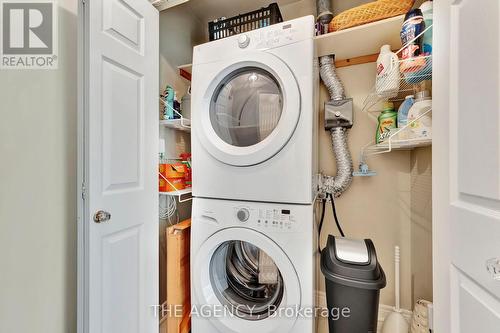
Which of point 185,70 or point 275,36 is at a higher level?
point 185,70

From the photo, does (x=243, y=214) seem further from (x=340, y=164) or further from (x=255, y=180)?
(x=340, y=164)

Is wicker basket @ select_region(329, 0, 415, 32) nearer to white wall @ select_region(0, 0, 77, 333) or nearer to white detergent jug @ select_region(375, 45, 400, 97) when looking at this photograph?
white detergent jug @ select_region(375, 45, 400, 97)

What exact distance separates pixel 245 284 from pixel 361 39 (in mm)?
1658

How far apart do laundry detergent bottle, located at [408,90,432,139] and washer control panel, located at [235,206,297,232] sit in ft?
2.25

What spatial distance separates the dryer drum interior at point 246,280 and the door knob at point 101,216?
0.60 metres

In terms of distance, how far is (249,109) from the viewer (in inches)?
49.4

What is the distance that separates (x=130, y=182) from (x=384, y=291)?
5.84ft

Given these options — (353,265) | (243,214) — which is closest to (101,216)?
(243,214)

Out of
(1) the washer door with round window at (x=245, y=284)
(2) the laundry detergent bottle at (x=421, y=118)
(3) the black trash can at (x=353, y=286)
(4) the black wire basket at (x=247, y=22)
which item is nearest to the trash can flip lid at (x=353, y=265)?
(3) the black trash can at (x=353, y=286)

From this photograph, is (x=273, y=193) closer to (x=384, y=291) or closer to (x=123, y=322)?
(x=123, y=322)

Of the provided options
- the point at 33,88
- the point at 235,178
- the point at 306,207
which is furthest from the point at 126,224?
the point at 306,207

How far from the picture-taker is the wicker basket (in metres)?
1.16

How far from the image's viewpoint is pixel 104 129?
98 cm

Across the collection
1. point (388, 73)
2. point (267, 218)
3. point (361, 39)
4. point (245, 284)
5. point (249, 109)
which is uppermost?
point (361, 39)
